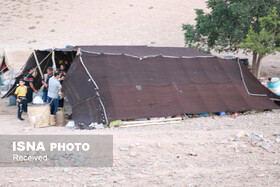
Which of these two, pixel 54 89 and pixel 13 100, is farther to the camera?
pixel 13 100

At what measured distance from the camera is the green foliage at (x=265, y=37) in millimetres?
16203

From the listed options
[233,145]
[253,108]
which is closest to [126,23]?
[253,108]

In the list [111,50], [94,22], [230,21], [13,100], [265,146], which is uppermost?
[94,22]

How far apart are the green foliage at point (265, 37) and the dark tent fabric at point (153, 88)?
425cm

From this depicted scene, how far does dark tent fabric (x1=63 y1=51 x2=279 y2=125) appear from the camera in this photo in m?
10.1

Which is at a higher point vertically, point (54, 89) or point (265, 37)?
point (265, 37)

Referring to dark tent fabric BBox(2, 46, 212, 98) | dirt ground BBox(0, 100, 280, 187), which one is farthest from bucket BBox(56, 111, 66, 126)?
dark tent fabric BBox(2, 46, 212, 98)

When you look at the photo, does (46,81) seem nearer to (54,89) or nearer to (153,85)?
(54,89)

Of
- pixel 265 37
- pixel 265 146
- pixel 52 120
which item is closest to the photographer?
pixel 265 146

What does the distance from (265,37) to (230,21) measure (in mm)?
2656

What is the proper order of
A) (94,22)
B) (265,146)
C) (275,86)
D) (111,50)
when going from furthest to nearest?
(94,22) → (275,86) → (111,50) → (265,146)

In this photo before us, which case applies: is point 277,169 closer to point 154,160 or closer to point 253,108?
point 154,160

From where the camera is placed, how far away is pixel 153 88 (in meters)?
10.8

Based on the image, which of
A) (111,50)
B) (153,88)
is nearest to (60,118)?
(153,88)
